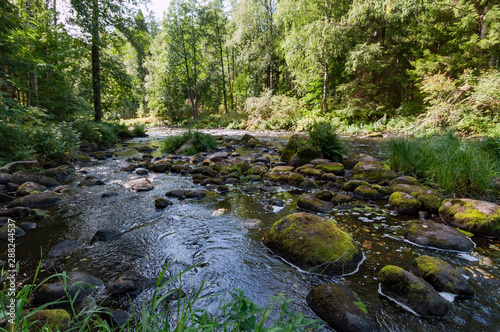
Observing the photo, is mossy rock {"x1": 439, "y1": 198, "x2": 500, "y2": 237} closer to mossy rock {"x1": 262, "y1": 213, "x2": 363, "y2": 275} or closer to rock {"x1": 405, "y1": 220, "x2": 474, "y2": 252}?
rock {"x1": 405, "y1": 220, "x2": 474, "y2": 252}

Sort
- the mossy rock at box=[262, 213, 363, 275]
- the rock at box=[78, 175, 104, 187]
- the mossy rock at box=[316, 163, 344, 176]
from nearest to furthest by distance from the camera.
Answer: the mossy rock at box=[262, 213, 363, 275], the rock at box=[78, 175, 104, 187], the mossy rock at box=[316, 163, 344, 176]

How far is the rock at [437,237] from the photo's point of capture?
3158mm

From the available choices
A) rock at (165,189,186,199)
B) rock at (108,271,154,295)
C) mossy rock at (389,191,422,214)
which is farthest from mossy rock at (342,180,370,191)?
rock at (108,271,154,295)

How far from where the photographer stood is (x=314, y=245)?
9.82 feet

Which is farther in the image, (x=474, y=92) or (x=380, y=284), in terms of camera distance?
(x=474, y=92)

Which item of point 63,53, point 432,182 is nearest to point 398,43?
point 432,182

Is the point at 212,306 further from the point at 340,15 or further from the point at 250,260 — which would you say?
the point at 340,15

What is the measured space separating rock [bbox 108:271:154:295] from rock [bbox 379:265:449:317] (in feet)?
8.29

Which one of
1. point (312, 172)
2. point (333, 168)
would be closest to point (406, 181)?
point (333, 168)

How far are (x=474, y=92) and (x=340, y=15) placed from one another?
11407 millimetres

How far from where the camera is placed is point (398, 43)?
16.9 meters

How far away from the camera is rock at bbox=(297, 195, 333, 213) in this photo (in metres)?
4.57

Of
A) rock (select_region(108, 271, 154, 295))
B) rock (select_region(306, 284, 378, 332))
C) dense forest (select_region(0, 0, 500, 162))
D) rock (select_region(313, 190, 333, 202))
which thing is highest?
dense forest (select_region(0, 0, 500, 162))

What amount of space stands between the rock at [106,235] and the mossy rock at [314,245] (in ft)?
7.77
